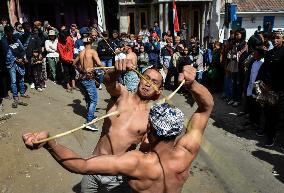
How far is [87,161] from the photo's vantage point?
246 centimetres

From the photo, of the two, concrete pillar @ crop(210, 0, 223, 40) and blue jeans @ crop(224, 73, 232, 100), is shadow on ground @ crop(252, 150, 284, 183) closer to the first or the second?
blue jeans @ crop(224, 73, 232, 100)

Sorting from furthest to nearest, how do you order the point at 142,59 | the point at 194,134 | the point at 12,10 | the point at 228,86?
the point at 12,10
the point at 142,59
the point at 228,86
the point at 194,134

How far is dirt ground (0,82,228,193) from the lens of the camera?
5.55m

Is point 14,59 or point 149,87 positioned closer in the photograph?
point 149,87

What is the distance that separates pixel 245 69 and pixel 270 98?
1932 millimetres

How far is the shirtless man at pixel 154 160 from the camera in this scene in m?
2.44

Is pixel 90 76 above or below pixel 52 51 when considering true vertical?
below

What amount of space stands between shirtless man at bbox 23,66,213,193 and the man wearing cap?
433 centimetres

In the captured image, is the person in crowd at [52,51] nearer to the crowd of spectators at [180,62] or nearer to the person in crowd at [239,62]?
the crowd of spectators at [180,62]

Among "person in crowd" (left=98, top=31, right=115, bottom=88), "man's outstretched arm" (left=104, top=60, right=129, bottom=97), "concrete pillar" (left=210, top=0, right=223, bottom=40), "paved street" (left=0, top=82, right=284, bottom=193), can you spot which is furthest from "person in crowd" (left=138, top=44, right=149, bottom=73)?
"concrete pillar" (left=210, top=0, right=223, bottom=40)

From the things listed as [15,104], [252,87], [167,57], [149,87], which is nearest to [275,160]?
[252,87]

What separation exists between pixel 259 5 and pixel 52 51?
15.5m

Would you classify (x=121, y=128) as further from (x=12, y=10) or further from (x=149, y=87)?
(x=12, y=10)

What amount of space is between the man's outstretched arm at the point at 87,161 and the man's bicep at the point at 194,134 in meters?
0.46
